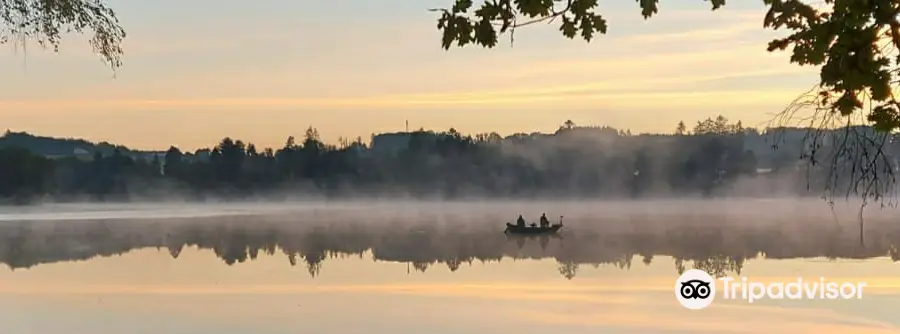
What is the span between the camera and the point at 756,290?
16.7m

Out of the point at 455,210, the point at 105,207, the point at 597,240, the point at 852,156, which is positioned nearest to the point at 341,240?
the point at 597,240

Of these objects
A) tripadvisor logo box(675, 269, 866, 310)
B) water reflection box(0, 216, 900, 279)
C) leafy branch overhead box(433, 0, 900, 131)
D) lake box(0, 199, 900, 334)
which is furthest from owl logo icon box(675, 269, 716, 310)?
leafy branch overhead box(433, 0, 900, 131)

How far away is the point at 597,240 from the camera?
29.6 metres

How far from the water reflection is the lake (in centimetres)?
7

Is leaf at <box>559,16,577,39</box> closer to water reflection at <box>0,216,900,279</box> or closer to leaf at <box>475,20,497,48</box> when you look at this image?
leaf at <box>475,20,497,48</box>

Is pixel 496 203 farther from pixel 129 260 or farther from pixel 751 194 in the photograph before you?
pixel 129 260

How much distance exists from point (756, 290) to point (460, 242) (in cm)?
1310

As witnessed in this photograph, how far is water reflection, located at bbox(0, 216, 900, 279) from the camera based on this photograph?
23641mm

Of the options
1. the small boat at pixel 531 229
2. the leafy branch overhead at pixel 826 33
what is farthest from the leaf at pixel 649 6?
the small boat at pixel 531 229

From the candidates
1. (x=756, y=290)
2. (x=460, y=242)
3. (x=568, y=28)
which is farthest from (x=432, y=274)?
(x=568, y=28)

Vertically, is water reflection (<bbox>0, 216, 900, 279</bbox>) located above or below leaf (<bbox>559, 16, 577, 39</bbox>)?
below

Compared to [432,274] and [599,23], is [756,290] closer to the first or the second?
[432,274]

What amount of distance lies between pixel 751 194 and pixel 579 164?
9.61 metres

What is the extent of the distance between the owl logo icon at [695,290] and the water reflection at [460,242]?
155 cm
